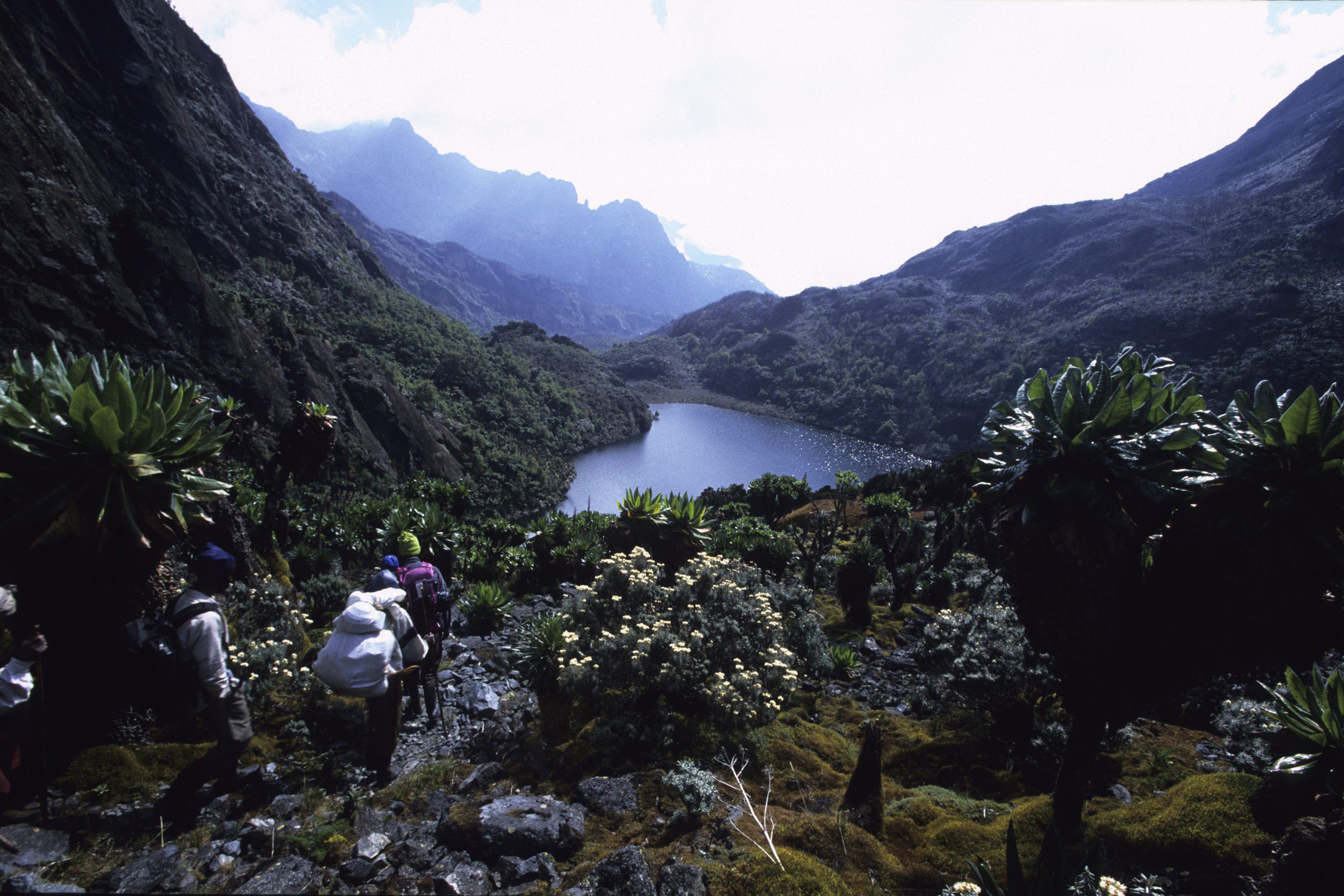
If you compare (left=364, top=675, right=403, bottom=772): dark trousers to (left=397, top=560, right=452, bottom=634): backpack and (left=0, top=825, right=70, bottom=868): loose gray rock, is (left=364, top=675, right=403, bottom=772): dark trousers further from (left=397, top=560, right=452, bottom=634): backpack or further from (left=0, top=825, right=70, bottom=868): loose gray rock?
A: (left=0, top=825, right=70, bottom=868): loose gray rock

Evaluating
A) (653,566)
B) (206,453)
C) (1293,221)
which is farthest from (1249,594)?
(1293,221)

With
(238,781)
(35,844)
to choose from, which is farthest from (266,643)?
(35,844)

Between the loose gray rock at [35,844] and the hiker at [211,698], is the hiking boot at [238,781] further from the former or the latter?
the loose gray rock at [35,844]

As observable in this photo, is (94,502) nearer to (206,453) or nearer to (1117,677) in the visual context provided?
(206,453)

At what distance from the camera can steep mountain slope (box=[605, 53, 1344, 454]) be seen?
57.9 meters

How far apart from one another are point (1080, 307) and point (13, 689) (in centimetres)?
10806

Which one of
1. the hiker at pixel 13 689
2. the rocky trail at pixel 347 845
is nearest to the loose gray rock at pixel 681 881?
the rocky trail at pixel 347 845

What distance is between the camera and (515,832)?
350 centimetres

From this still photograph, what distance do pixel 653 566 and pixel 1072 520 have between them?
4.43m

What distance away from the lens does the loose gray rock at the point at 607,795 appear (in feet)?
13.1

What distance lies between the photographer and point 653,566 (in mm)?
6773

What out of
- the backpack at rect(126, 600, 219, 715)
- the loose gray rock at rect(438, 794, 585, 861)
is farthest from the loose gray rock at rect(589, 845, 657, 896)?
the backpack at rect(126, 600, 219, 715)

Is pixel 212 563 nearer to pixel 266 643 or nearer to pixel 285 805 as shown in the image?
pixel 285 805

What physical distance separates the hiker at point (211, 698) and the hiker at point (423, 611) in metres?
1.64
